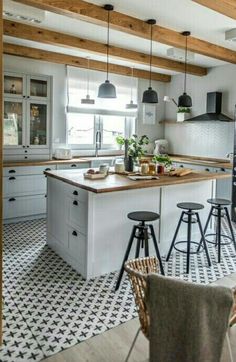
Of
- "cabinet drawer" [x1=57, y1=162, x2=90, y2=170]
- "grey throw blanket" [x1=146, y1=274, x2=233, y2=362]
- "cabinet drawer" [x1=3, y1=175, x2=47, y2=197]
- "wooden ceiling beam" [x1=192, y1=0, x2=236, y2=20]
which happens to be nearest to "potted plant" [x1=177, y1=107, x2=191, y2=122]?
"cabinet drawer" [x1=57, y1=162, x2=90, y2=170]

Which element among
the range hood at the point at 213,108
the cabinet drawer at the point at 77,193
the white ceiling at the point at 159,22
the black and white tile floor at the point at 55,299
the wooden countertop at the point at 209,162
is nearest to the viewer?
the black and white tile floor at the point at 55,299

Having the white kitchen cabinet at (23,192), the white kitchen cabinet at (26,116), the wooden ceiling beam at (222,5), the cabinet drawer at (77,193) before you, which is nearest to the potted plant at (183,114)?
the white kitchen cabinet at (26,116)

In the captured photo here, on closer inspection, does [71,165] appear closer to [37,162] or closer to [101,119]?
[37,162]

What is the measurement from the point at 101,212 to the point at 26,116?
269 cm

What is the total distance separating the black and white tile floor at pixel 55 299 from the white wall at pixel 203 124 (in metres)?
2.79

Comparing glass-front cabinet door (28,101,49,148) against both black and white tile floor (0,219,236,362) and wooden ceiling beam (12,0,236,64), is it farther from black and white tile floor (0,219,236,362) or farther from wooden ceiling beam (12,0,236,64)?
wooden ceiling beam (12,0,236,64)

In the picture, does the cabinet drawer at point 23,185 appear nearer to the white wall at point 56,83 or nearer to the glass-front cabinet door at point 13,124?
the glass-front cabinet door at point 13,124

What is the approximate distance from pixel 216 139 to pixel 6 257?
175 inches

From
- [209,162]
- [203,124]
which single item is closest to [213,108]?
[203,124]

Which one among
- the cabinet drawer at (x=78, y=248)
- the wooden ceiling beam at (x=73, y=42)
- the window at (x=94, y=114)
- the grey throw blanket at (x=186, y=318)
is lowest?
the cabinet drawer at (x=78, y=248)

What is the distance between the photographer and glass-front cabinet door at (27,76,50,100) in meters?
5.26

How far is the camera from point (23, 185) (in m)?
5.07

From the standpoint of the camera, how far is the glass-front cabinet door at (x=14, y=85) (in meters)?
5.02

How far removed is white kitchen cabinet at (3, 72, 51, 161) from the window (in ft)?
2.25
